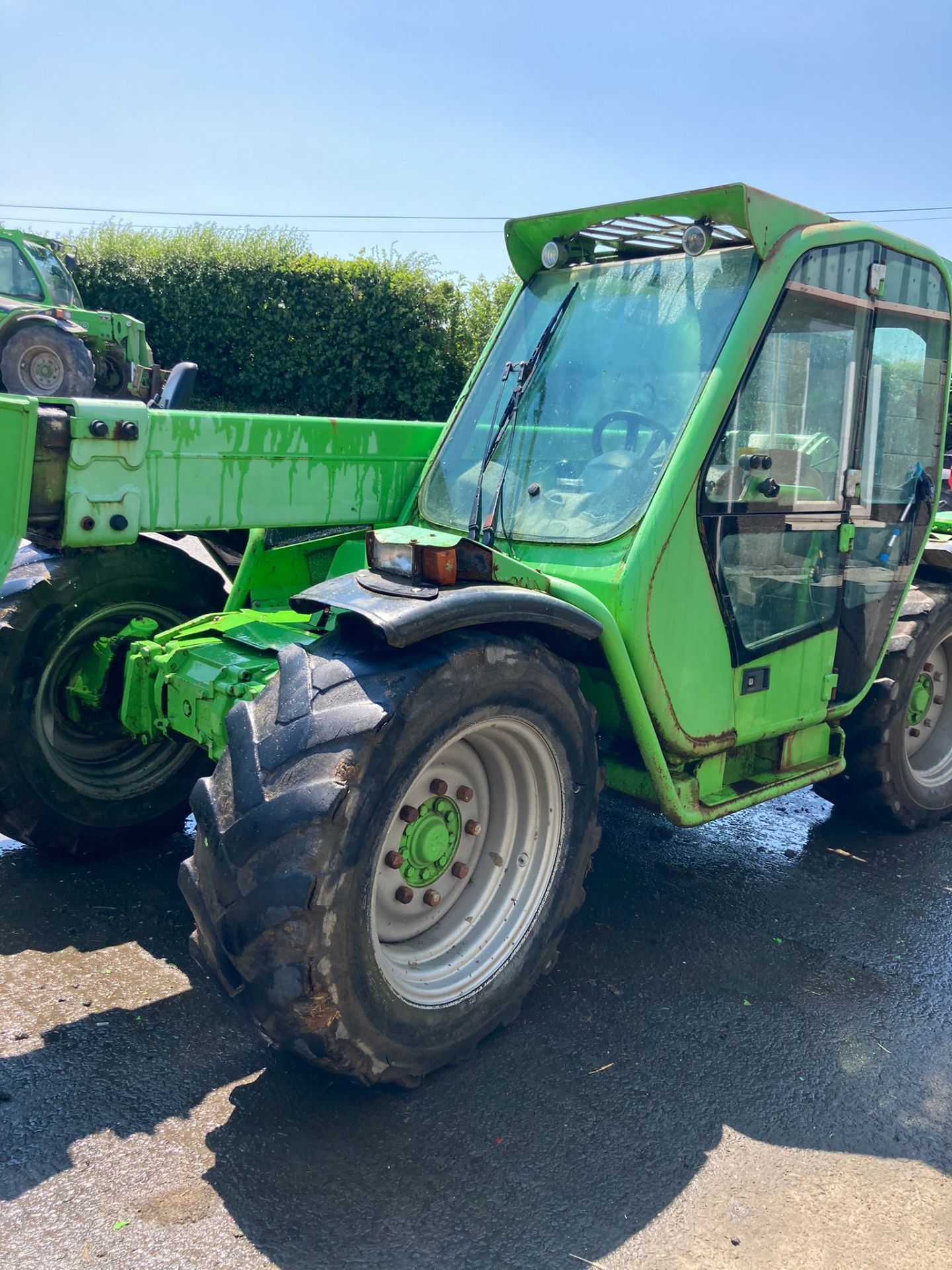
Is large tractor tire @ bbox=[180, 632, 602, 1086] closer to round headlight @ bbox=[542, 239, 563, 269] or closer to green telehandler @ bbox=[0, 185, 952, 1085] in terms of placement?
green telehandler @ bbox=[0, 185, 952, 1085]

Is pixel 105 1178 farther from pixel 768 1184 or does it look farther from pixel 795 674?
pixel 795 674

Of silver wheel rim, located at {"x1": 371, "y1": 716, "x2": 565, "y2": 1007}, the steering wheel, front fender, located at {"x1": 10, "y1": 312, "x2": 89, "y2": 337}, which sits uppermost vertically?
front fender, located at {"x1": 10, "y1": 312, "x2": 89, "y2": 337}

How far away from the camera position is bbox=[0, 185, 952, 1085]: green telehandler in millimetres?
2420

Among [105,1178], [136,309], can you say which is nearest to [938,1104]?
[105,1178]

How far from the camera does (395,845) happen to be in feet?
9.02

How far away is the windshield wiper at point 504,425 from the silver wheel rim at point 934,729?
→ 230 cm

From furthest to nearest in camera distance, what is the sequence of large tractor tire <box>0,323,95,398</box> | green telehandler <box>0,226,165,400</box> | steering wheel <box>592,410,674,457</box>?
green telehandler <box>0,226,165,400</box>, large tractor tire <box>0,323,95,398</box>, steering wheel <box>592,410,674,457</box>

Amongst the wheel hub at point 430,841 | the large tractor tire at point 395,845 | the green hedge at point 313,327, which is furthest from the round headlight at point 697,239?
the green hedge at point 313,327

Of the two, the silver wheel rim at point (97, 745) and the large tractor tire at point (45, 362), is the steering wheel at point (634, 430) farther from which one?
the large tractor tire at point (45, 362)

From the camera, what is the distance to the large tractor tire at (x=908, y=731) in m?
4.25

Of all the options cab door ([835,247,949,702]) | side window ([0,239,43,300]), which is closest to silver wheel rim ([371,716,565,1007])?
cab door ([835,247,949,702])

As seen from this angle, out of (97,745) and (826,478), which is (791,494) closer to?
(826,478)

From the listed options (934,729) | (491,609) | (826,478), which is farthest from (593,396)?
(934,729)

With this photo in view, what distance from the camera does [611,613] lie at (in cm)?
301
